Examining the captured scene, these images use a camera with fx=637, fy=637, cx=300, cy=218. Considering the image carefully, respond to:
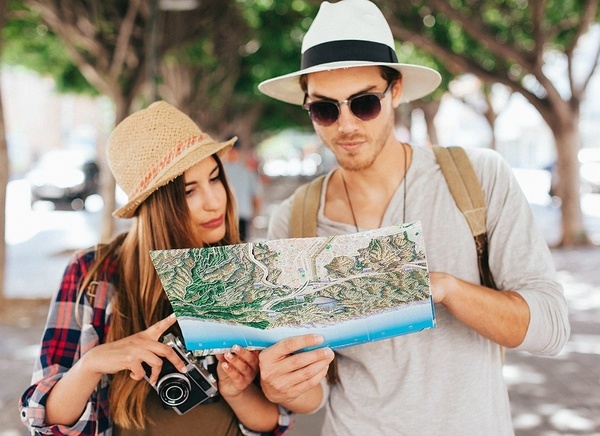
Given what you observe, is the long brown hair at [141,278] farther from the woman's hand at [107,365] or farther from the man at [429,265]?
the man at [429,265]

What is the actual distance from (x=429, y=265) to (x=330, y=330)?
1.95 feet

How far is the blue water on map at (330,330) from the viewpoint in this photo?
5.36ft

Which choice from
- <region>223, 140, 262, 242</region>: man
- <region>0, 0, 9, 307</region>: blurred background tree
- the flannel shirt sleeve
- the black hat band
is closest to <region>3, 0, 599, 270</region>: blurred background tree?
<region>223, 140, 262, 242</region>: man

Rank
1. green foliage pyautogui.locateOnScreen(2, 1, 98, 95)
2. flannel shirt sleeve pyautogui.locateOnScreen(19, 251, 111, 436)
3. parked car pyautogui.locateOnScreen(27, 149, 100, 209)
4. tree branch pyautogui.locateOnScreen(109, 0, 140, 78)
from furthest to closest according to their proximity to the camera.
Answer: parked car pyautogui.locateOnScreen(27, 149, 100, 209) → green foliage pyautogui.locateOnScreen(2, 1, 98, 95) → tree branch pyautogui.locateOnScreen(109, 0, 140, 78) → flannel shirt sleeve pyautogui.locateOnScreen(19, 251, 111, 436)

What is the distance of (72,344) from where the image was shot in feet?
6.61

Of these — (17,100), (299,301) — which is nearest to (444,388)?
(299,301)

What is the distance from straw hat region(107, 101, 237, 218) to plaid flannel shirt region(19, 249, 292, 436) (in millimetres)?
277

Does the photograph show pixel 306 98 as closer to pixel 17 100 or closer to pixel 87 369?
pixel 87 369

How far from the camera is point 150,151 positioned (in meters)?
2.16

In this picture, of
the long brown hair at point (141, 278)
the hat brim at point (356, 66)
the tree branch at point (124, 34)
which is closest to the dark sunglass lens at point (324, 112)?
the hat brim at point (356, 66)

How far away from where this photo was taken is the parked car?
23.8 metres

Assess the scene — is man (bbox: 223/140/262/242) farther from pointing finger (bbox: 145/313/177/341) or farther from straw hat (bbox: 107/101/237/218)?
pointing finger (bbox: 145/313/177/341)

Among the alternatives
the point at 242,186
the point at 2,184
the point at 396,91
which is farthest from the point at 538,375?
the point at 2,184

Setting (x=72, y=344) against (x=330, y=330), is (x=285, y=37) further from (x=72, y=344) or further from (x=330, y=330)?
(x=330, y=330)
